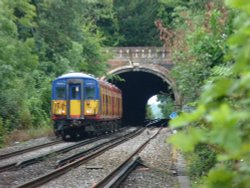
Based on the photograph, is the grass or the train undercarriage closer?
the grass

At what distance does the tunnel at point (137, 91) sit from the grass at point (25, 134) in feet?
71.0

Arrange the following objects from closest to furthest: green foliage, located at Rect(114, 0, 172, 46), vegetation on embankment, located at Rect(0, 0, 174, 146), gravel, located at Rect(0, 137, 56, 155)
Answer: gravel, located at Rect(0, 137, 56, 155), vegetation on embankment, located at Rect(0, 0, 174, 146), green foliage, located at Rect(114, 0, 172, 46)

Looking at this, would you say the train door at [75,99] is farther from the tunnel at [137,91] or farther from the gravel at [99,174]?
the tunnel at [137,91]

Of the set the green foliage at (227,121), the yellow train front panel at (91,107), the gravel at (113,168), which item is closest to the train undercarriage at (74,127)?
the yellow train front panel at (91,107)

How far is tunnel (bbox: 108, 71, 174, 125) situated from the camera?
49656mm

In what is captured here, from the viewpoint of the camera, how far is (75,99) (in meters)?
22.6

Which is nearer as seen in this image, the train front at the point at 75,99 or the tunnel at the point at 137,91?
the train front at the point at 75,99

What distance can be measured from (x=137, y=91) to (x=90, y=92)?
34204 millimetres

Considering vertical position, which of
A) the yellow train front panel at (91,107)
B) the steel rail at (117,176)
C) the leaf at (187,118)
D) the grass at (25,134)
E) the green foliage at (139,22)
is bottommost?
the steel rail at (117,176)

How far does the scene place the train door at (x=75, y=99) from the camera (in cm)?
2258

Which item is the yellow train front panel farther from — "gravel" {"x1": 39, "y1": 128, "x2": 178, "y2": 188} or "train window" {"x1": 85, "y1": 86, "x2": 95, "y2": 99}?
"gravel" {"x1": 39, "y1": 128, "x2": 178, "y2": 188}

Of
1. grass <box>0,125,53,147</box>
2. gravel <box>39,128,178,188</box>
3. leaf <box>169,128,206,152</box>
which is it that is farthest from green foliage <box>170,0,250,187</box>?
grass <box>0,125,53,147</box>

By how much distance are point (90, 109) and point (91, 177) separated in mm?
11835

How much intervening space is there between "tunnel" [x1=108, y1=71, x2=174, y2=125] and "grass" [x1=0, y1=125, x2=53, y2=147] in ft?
71.0
